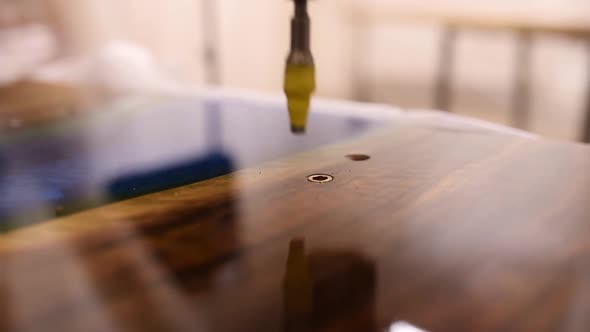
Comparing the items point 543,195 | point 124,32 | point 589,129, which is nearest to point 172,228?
point 543,195

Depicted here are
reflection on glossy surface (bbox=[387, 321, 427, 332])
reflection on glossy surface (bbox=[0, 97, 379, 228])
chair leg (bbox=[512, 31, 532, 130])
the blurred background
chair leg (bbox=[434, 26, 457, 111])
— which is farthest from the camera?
chair leg (bbox=[434, 26, 457, 111])

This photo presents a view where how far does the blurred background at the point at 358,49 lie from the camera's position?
85.0 inches

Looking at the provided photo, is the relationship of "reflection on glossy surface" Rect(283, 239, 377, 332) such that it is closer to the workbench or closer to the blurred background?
the workbench

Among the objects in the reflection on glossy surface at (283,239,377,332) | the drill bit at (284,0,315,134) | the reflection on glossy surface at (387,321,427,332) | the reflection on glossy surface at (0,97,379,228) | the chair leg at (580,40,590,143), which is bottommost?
the chair leg at (580,40,590,143)

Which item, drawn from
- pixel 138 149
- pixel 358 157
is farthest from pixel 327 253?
pixel 138 149

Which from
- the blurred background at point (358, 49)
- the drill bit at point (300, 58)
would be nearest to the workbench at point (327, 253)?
the drill bit at point (300, 58)

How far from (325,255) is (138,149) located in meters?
0.56

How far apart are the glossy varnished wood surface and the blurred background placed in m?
1.13

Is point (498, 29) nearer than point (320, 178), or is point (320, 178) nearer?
point (320, 178)

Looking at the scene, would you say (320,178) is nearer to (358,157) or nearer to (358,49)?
(358,157)

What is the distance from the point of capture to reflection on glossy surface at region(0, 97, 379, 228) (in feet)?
2.51

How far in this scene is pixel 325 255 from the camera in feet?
1.82

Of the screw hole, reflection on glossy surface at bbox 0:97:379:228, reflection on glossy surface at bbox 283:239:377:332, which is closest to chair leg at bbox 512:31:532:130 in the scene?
reflection on glossy surface at bbox 0:97:379:228

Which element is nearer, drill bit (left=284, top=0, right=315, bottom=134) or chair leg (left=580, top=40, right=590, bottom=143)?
drill bit (left=284, top=0, right=315, bottom=134)
